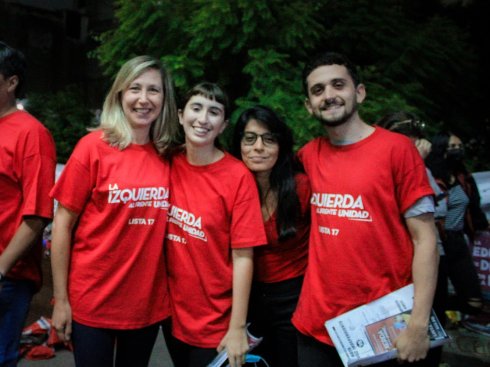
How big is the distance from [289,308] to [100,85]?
9.36 meters

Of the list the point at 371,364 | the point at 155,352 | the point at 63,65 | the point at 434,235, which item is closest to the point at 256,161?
the point at 434,235

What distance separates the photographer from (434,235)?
6.66ft

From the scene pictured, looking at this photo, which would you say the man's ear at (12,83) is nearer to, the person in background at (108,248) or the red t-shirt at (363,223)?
the person in background at (108,248)

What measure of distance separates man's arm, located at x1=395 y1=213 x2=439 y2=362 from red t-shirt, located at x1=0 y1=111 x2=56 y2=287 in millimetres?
1654

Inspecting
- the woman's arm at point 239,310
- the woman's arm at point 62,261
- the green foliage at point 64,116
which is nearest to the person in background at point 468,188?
the woman's arm at point 239,310

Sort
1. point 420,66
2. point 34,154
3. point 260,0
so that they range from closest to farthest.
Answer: point 34,154 → point 260,0 → point 420,66

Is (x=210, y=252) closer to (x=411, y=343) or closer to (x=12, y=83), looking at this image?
(x=411, y=343)

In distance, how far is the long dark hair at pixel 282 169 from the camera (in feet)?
7.93

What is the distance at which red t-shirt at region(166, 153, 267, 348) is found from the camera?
2.25m

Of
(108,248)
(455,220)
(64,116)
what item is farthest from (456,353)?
(64,116)

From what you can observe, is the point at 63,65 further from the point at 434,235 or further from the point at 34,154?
the point at 434,235

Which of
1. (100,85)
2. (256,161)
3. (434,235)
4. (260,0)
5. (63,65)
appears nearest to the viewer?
(434,235)

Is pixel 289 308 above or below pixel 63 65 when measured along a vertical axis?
below

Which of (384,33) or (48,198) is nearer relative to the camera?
(48,198)
